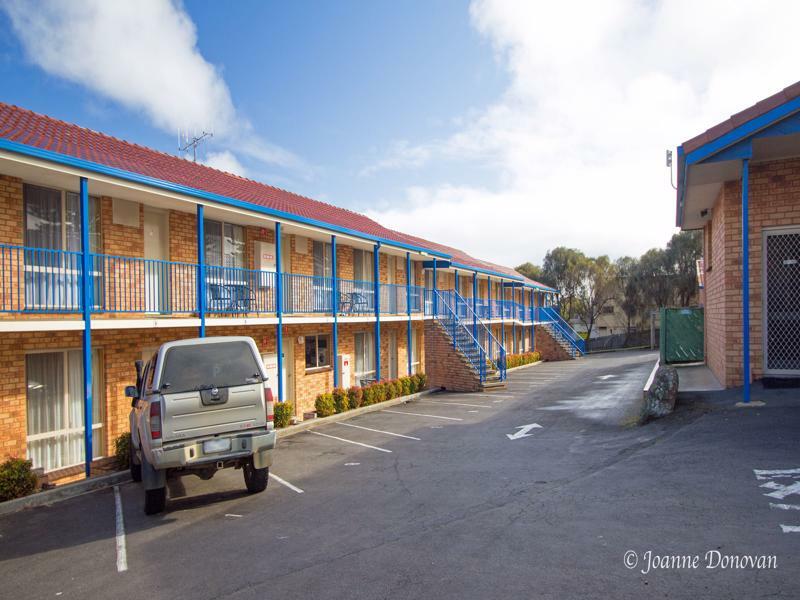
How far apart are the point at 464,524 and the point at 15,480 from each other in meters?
6.07

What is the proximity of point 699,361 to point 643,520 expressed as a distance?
13.4 metres

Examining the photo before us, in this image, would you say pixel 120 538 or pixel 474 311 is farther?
pixel 474 311

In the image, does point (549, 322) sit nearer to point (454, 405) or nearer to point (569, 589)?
point (454, 405)

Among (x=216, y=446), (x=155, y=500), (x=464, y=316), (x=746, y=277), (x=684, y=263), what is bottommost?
(x=155, y=500)

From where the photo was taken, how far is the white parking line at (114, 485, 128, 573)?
5.03 m

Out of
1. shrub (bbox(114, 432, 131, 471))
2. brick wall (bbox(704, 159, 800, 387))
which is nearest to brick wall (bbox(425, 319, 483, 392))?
brick wall (bbox(704, 159, 800, 387))

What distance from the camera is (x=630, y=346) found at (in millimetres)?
48062

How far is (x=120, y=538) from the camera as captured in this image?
5.79m

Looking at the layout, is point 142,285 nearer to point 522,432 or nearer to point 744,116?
point 522,432

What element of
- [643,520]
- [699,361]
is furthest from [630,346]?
[643,520]

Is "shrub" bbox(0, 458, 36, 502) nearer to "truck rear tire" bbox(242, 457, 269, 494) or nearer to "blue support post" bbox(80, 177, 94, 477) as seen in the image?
"blue support post" bbox(80, 177, 94, 477)

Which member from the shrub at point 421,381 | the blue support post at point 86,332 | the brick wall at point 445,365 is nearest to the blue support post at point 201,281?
the blue support post at point 86,332

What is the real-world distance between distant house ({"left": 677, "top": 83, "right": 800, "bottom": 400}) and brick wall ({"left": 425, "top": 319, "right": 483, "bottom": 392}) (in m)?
9.59

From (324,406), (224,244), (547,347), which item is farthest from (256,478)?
(547,347)
